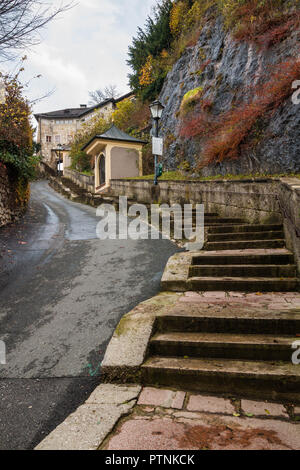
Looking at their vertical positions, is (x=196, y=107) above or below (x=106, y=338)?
above

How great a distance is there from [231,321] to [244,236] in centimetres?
267

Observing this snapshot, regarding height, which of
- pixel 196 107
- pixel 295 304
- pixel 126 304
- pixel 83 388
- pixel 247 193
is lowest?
pixel 83 388

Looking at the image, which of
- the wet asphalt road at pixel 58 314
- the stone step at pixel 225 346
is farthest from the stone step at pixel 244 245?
the stone step at pixel 225 346

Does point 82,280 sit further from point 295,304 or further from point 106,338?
point 295,304

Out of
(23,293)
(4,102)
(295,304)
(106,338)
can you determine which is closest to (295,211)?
(295,304)

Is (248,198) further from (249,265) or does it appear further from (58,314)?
(58,314)

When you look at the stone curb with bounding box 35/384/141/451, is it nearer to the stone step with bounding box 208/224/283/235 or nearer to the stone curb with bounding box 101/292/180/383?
the stone curb with bounding box 101/292/180/383

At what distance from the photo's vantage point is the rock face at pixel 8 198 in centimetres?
982

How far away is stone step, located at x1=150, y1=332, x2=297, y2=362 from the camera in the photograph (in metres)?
2.65

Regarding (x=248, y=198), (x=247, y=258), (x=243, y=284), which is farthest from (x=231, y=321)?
(x=248, y=198)

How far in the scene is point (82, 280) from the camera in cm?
506

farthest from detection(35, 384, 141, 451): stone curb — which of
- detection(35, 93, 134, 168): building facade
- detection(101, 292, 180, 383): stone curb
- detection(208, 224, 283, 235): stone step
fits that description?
detection(35, 93, 134, 168): building facade

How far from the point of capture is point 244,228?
18.3 ft
